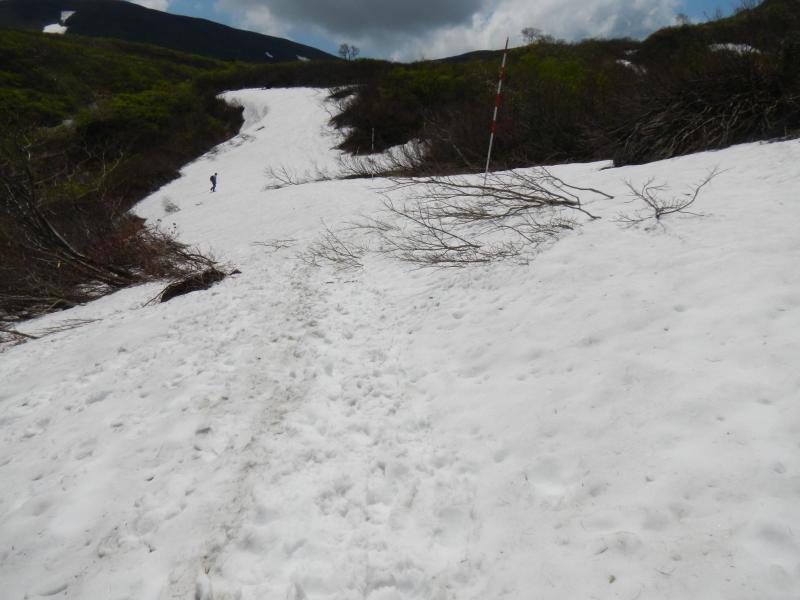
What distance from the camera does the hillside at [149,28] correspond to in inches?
2695

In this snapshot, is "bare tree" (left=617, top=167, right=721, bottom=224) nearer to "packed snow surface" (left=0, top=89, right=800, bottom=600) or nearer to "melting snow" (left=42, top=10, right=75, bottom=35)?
"packed snow surface" (left=0, top=89, right=800, bottom=600)

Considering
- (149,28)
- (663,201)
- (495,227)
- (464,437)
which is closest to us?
(464,437)

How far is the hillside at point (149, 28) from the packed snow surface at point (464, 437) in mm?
89087

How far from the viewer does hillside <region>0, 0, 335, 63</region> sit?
68444 mm

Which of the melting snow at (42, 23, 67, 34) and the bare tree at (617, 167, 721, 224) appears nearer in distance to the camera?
the bare tree at (617, 167, 721, 224)

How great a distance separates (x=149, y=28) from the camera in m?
77.8

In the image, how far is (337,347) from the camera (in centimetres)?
443

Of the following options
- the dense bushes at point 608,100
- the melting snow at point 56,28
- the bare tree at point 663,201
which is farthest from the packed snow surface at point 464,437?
the melting snow at point 56,28

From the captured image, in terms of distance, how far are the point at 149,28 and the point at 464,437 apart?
10667cm

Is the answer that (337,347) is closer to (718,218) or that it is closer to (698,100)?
(718,218)

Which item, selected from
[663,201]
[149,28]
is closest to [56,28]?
[149,28]

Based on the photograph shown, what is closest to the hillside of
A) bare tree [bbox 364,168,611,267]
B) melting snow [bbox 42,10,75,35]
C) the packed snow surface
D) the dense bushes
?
melting snow [bbox 42,10,75,35]

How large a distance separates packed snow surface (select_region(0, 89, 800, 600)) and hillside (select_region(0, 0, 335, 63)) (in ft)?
292

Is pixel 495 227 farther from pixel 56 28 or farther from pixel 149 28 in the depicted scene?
pixel 149 28
